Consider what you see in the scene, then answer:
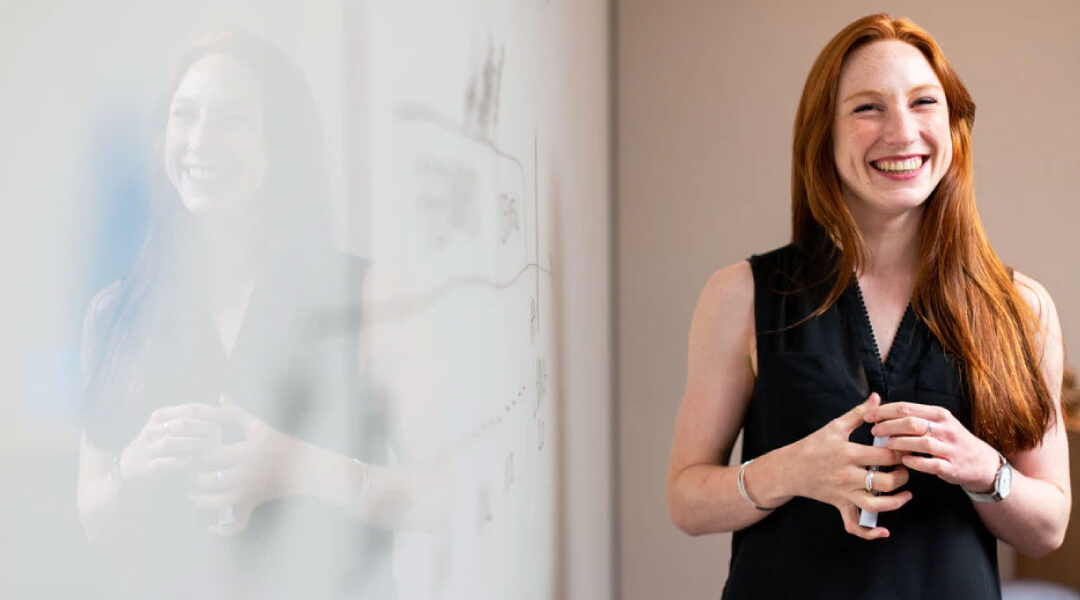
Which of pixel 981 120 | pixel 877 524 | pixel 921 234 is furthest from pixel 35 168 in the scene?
pixel 981 120

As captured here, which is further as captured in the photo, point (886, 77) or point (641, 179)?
point (641, 179)

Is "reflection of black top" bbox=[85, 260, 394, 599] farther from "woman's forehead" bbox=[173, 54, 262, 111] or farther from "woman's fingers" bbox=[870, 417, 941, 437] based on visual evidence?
"woman's fingers" bbox=[870, 417, 941, 437]

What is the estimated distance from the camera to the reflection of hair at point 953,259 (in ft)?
4.56

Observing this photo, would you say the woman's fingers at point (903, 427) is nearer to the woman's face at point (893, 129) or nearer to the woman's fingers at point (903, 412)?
the woman's fingers at point (903, 412)

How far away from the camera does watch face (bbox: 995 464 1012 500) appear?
130 cm

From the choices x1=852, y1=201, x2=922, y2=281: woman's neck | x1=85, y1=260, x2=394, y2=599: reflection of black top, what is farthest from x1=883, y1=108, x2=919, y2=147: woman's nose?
x1=85, y1=260, x2=394, y2=599: reflection of black top

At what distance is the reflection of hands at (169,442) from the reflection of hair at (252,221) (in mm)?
16

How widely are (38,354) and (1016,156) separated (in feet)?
9.59


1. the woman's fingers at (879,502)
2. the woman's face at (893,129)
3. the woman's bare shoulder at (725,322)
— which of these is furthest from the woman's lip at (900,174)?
the woman's fingers at (879,502)

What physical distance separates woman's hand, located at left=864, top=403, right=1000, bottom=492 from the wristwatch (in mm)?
17

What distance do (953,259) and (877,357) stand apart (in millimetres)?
196

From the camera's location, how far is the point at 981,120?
270 cm

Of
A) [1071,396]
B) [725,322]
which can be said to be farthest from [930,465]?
[1071,396]

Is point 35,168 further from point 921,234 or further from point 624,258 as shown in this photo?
point 624,258
